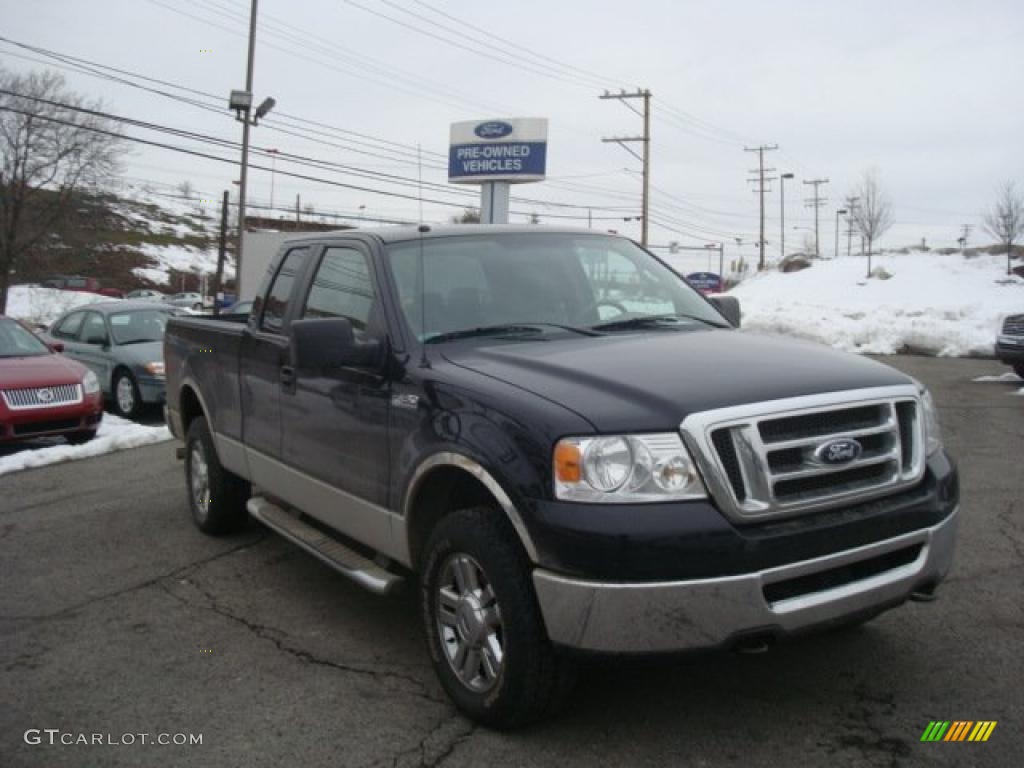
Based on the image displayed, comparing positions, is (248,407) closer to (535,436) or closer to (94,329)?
(535,436)

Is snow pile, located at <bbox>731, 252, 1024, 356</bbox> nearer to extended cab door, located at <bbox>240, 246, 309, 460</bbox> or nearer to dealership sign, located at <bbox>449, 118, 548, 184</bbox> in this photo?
dealership sign, located at <bbox>449, 118, 548, 184</bbox>

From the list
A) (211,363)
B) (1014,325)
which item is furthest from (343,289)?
(1014,325)

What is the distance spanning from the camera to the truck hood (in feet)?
10.0

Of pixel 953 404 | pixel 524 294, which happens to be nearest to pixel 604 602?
pixel 524 294

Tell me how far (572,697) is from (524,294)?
1.78 m

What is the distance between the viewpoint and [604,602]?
2.89 metres

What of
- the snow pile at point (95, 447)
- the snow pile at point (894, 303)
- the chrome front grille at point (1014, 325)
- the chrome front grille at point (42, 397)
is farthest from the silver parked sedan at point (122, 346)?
the chrome front grille at point (1014, 325)

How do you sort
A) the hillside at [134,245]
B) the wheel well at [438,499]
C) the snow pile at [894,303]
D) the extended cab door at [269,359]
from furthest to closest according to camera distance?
the hillside at [134,245] → the snow pile at [894,303] → the extended cab door at [269,359] → the wheel well at [438,499]

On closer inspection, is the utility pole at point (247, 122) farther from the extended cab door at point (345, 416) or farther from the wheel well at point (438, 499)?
the wheel well at point (438, 499)

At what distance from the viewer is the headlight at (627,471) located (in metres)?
2.95

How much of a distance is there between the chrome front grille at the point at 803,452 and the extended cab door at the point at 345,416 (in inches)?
59.5

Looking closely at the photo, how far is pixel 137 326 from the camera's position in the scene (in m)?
13.8

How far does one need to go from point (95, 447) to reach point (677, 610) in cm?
855

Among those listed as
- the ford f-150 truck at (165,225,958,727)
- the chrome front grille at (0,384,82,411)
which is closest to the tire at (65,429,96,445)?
the chrome front grille at (0,384,82,411)
